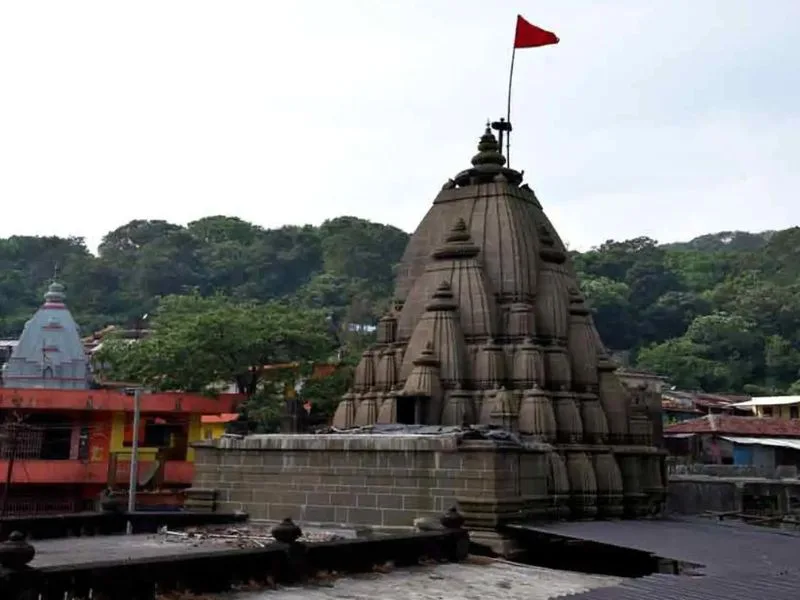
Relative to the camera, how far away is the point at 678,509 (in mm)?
26500

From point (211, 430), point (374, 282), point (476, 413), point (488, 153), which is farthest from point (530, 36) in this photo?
point (374, 282)

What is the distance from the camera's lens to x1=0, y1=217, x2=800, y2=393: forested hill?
65.8 m

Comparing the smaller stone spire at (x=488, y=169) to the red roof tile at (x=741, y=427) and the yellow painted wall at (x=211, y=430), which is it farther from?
the red roof tile at (x=741, y=427)

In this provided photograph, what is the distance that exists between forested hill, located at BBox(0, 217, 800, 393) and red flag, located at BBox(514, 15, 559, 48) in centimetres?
4017

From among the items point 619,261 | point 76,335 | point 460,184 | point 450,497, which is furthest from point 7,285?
point 450,497

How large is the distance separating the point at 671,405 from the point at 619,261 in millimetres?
42599

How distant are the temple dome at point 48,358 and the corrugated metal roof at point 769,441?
26513 mm

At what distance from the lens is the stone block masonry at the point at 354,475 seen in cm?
1616

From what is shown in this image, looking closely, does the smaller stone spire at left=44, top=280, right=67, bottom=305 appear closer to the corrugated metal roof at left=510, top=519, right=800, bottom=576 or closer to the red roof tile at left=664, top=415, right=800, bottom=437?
Answer: the red roof tile at left=664, top=415, right=800, bottom=437

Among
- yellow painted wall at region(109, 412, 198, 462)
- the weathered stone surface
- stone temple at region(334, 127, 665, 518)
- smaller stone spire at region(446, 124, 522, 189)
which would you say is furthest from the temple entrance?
yellow painted wall at region(109, 412, 198, 462)

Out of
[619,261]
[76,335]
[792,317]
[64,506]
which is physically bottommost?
[64,506]

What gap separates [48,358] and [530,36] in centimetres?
2420

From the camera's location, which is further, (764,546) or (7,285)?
(7,285)

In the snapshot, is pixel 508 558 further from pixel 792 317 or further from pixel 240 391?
pixel 792 317
